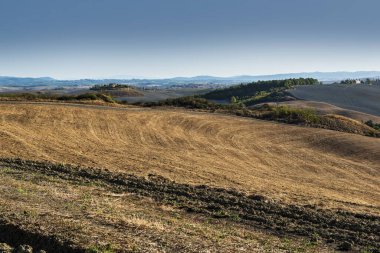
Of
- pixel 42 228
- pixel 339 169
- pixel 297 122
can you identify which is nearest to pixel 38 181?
pixel 42 228

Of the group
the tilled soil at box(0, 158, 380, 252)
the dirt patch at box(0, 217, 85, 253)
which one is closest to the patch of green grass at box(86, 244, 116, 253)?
the dirt patch at box(0, 217, 85, 253)

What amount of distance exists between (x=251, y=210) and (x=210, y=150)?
18514 millimetres

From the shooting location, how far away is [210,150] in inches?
1336

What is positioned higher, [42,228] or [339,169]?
[42,228]

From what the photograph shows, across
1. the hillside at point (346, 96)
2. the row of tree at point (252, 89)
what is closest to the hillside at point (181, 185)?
the hillside at point (346, 96)

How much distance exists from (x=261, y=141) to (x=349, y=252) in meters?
27.7

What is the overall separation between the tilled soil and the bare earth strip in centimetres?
224

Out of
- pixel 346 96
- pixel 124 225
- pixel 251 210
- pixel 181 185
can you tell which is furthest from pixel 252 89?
pixel 124 225

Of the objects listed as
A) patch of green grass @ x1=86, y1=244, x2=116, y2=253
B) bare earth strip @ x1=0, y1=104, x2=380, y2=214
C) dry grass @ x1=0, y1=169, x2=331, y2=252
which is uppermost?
patch of green grass @ x1=86, y1=244, x2=116, y2=253

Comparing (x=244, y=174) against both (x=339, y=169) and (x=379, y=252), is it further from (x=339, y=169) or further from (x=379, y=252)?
(x=379, y=252)

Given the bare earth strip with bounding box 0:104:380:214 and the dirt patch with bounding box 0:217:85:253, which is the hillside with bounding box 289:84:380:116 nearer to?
the bare earth strip with bounding box 0:104:380:214

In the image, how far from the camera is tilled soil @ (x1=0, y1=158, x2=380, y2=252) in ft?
43.0

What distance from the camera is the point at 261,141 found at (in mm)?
39156

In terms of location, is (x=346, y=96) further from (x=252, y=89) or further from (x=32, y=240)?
(x=32, y=240)
